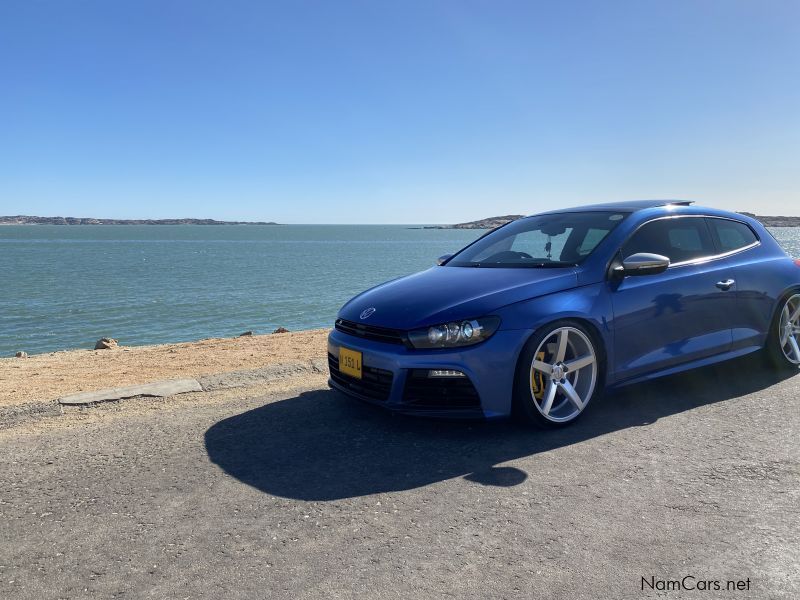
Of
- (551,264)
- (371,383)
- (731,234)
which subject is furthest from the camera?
(731,234)

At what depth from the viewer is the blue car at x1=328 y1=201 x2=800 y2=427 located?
152 inches

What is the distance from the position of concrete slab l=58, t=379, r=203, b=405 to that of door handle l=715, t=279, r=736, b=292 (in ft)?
14.0

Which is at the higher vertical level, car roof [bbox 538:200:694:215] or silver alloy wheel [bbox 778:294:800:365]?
car roof [bbox 538:200:694:215]

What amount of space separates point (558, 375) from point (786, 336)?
8.97 feet

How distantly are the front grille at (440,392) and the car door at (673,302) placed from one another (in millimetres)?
1201

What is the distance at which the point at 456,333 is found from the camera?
3844mm

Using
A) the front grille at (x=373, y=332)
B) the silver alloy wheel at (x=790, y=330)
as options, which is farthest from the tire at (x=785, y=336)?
the front grille at (x=373, y=332)

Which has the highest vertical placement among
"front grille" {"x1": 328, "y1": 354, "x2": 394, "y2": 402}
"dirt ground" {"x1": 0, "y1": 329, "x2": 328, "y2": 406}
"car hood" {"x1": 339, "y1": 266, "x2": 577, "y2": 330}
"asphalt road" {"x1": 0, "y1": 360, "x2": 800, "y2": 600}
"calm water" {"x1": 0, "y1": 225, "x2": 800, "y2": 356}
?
"car hood" {"x1": 339, "y1": 266, "x2": 577, "y2": 330}

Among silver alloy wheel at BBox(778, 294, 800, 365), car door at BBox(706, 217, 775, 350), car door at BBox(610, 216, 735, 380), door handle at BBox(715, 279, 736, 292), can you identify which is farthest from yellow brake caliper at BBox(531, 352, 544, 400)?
silver alloy wheel at BBox(778, 294, 800, 365)

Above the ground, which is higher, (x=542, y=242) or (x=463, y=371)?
(x=542, y=242)

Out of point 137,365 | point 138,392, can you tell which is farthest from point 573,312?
point 137,365

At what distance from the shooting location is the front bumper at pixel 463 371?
3.79m

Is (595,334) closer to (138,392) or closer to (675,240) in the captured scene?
(675,240)

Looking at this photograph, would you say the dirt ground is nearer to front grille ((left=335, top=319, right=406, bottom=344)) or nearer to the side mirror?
front grille ((left=335, top=319, right=406, bottom=344))
